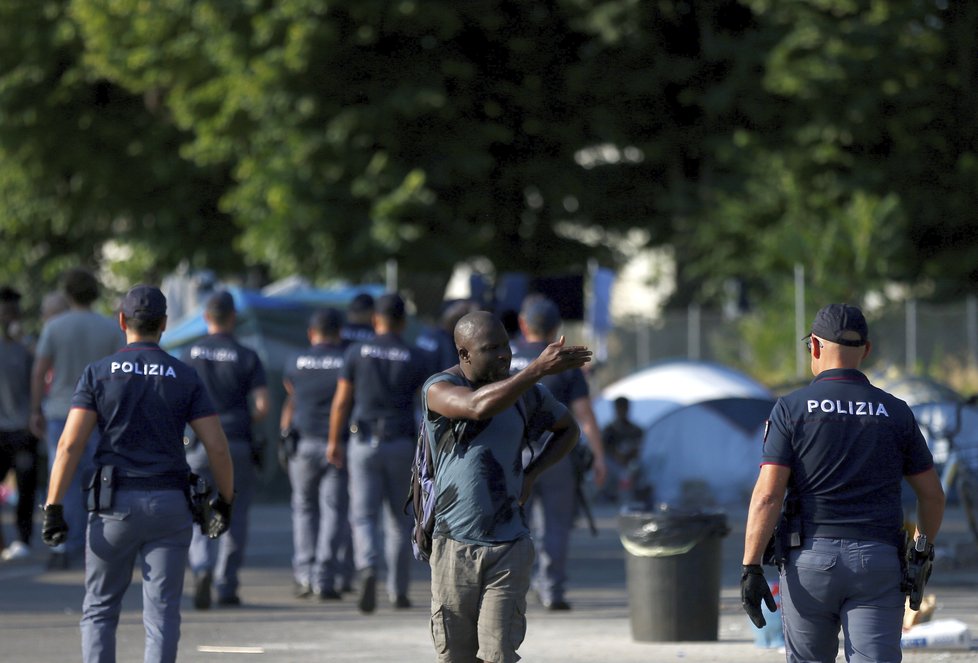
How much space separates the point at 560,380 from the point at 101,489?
4.42 meters

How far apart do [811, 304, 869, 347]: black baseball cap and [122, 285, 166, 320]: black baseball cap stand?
110 inches

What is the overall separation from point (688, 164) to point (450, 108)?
6.04 meters

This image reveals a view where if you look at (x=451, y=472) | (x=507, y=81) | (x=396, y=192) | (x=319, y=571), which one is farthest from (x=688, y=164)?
(x=451, y=472)

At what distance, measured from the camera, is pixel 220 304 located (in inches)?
455

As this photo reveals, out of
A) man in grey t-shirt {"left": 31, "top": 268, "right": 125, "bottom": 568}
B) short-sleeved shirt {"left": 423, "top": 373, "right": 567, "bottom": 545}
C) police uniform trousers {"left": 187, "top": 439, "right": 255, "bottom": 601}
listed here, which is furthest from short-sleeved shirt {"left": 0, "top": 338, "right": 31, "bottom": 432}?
short-sleeved shirt {"left": 423, "top": 373, "right": 567, "bottom": 545}

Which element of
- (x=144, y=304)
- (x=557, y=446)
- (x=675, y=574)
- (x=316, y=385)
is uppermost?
(x=144, y=304)

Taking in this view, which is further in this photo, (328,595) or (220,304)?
(328,595)

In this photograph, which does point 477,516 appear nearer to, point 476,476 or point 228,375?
point 476,476

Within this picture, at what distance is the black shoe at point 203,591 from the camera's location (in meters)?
11.5

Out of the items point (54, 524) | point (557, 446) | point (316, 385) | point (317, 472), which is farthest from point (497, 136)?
point (557, 446)

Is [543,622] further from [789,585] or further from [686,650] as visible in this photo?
[789,585]

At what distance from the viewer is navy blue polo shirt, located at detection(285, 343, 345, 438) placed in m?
12.0

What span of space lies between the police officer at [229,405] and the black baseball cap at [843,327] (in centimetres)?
571

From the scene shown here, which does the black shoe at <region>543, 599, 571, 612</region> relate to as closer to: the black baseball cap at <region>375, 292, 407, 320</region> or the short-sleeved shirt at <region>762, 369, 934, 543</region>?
the black baseball cap at <region>375, 292, 407, 320</region>
